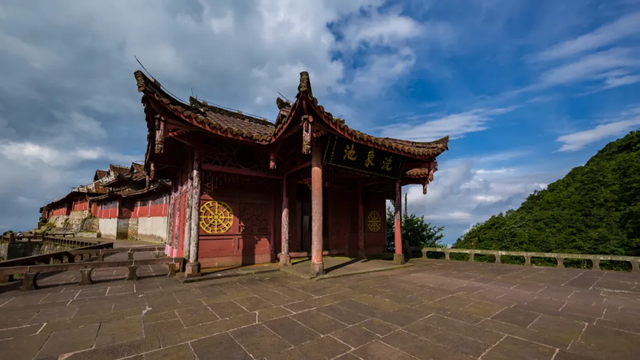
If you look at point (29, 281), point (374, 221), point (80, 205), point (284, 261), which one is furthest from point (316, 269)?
point (80, 205)

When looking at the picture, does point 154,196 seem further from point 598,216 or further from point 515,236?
point 598,216

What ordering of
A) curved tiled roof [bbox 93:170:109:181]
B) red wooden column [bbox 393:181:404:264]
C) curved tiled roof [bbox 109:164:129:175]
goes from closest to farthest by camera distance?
red wooden column [bbox 393:181:404:264] → curved tiled roof [bbox 109:164:129:175] → curved tiled roof [bbox 93:170:109:181]

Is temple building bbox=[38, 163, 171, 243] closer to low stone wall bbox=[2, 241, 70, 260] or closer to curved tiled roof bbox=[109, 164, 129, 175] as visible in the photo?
curved tiled roof bbox=[109, 164, 129, 175]

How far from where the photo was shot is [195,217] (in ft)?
22.6

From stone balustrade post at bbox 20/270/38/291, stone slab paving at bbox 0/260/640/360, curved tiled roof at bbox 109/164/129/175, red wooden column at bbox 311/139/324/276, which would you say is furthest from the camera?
curved tiled roof at bbox 109/164/129/175

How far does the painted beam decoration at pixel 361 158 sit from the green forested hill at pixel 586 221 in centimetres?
698

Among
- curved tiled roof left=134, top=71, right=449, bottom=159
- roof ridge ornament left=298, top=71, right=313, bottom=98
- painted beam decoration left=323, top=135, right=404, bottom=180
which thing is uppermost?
roof ridge ornament left=298, top=71, right=313, bottom=98

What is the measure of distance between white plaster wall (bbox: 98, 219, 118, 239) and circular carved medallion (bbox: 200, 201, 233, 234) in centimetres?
2319

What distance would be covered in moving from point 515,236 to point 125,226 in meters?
30.2

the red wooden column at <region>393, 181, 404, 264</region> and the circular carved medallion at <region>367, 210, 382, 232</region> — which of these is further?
the circular carved medallion at <region>367, 210, 382, 232</region>

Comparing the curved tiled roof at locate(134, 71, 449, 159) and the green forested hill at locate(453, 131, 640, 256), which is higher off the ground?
the curved tiled roof at locate(134, 71, 449, 159)

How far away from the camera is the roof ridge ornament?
586 centimetres

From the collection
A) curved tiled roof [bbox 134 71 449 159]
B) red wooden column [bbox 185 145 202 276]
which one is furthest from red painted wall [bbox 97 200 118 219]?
red wooden column [bbox 185 145 202 276]

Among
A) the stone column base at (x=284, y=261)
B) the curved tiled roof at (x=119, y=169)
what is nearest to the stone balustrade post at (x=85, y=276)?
the stone column base at (x=284, y=261)
